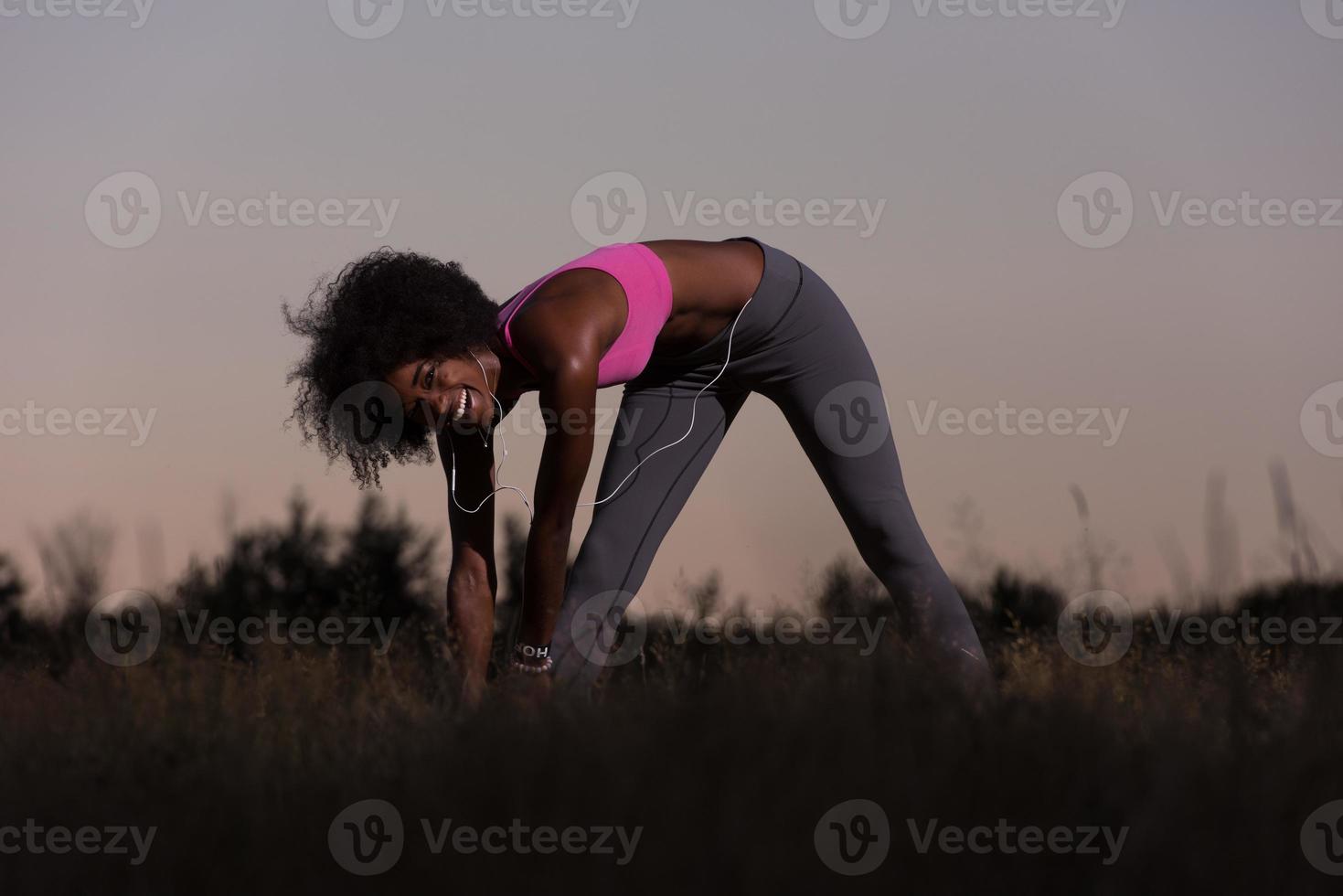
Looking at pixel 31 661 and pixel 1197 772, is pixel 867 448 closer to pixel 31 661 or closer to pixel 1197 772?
pixel 1197 772

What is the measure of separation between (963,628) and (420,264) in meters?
2.07

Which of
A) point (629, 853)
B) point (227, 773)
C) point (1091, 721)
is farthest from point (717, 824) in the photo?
point (227, 773)

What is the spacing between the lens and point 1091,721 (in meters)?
3.20

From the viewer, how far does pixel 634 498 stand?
466 centimetres

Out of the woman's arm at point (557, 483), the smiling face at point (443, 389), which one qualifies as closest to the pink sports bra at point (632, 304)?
the smiling face at point (443, 389)
